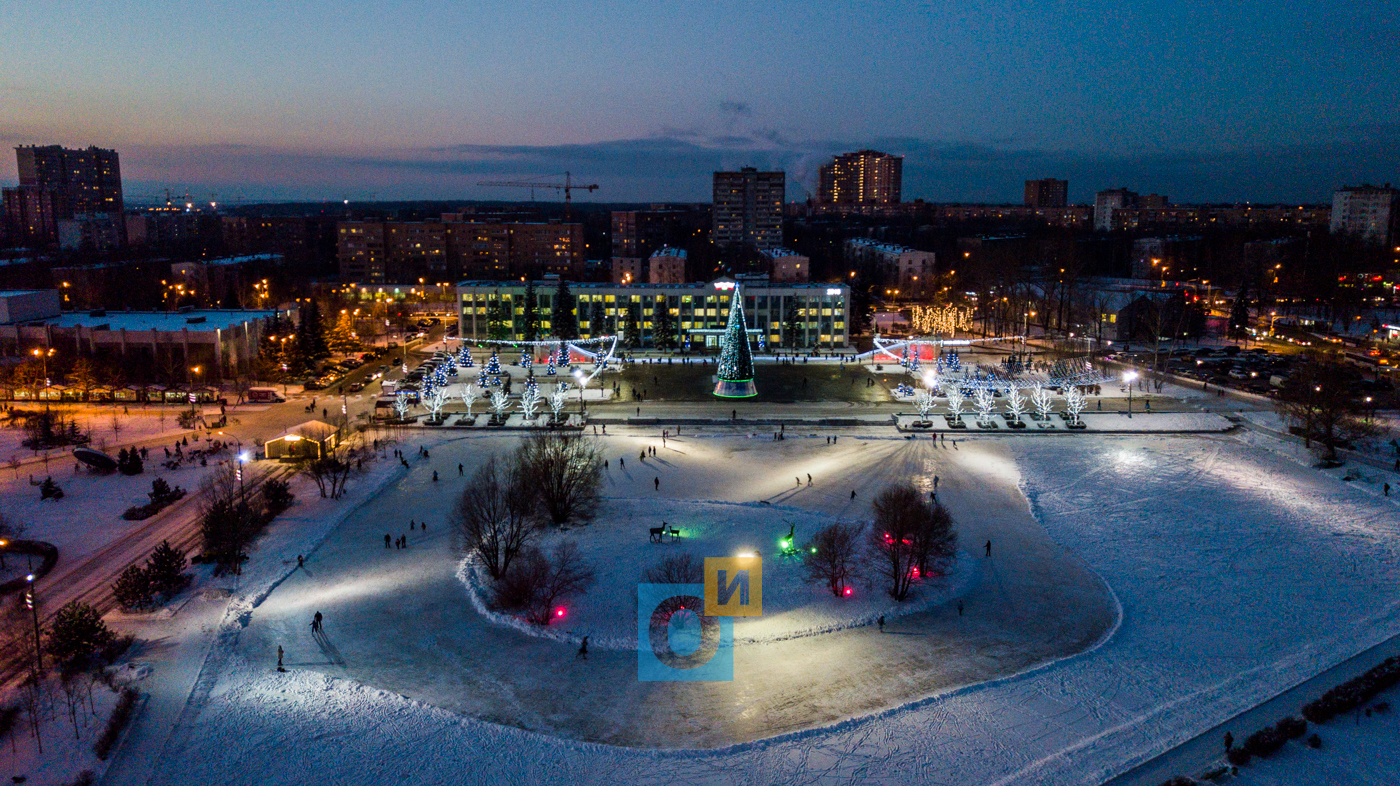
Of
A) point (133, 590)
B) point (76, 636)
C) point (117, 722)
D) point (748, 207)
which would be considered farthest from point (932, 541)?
point (748, 207)

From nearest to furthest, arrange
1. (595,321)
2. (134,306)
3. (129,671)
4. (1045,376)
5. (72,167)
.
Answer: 1. (129,671)
2. (1045,376)
3. (595,321)
4. (134,306)
5. (72,167)

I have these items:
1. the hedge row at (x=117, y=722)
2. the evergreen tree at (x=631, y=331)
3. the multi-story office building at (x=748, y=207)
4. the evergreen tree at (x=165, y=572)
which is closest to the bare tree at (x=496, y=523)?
the evergreen tree at (x=165, y=572)

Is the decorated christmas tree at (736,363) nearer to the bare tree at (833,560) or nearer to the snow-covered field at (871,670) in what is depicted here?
the snow-covered field at (871,670)

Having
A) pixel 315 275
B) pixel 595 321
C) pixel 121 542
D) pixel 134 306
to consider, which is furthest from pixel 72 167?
pixel 121 542

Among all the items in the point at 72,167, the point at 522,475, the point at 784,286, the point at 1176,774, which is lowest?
the point at 1176,774

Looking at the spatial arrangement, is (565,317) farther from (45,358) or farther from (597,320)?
(45,358)

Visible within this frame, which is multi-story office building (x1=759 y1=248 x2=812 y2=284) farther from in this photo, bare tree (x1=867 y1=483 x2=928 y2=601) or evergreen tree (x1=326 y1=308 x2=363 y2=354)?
bare tree (x1=867 y1=483 x2=928 y2=601)

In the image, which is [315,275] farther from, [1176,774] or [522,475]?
[1176,774]
